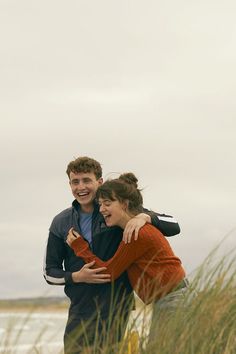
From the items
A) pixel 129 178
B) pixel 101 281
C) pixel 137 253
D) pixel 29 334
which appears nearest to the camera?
pixel 29 334

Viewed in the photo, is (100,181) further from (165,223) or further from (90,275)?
(90,275)

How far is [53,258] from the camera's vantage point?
5.99 m

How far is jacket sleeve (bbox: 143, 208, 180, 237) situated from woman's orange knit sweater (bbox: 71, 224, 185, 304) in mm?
235

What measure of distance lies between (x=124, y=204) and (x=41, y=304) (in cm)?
166

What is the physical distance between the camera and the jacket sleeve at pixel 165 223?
548 cm

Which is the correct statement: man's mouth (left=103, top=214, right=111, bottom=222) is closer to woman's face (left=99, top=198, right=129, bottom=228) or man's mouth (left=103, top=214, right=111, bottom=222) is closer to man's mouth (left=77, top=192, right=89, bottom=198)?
woman's face (left=99, top=198, right=129, bottom=228)

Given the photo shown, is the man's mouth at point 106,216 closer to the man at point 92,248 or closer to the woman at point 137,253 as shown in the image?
the woman at point 137,253

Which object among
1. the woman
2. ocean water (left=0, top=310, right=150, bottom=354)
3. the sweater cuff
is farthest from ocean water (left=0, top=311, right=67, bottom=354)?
the sweater cuff

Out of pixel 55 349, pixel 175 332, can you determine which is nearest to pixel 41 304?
pixel 55 349

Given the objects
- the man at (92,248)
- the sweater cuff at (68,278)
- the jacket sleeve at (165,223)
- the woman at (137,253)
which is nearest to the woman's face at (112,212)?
the woman at (137,253)

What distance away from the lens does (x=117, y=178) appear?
5516 mm

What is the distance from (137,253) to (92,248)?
26.3 inches

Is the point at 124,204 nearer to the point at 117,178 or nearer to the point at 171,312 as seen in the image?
the point at 117,178

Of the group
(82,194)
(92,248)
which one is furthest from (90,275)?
(82,194)
